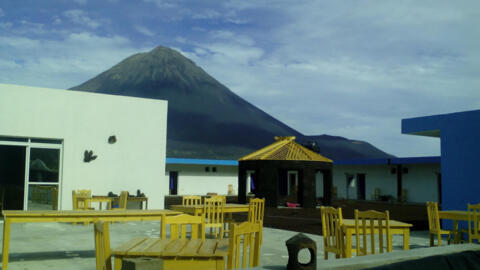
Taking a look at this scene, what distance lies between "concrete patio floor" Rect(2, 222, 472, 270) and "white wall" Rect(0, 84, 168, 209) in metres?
1.50

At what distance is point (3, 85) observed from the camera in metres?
11.4

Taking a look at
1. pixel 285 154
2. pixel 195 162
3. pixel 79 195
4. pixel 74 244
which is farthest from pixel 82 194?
pixel 195 162

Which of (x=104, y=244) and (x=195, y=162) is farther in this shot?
(x=195, y=162)

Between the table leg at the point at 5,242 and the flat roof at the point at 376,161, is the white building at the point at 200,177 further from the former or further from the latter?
the table leg at the point at 5,242

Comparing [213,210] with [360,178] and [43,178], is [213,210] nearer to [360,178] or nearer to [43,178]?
[43,178]

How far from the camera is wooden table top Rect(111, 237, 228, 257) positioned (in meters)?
3.42

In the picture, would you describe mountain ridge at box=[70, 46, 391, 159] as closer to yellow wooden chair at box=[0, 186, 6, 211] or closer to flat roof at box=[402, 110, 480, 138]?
flat roof at box=[402, 110, 480, 138]

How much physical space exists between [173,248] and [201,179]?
27.7 metres

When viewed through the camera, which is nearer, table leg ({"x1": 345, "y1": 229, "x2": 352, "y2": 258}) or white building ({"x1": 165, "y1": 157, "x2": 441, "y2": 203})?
table leg ({"x1": 345, "y1": 229, "x2": 352, "y2": 258})

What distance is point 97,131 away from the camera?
12.7 meters

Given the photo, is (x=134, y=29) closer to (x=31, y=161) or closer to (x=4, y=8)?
(x=4, y=8)

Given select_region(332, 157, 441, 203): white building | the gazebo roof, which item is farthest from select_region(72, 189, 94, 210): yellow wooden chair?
select_region(332, 157, 441, 203): white building

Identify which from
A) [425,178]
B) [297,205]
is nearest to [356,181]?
[425,178]

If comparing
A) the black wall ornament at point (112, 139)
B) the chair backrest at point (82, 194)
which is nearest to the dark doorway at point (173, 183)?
the black wall ornament at point (112, 139)
